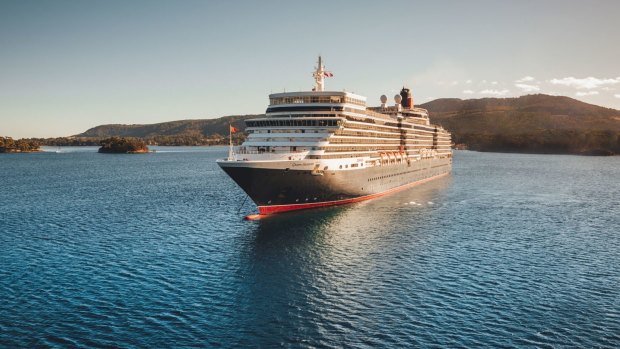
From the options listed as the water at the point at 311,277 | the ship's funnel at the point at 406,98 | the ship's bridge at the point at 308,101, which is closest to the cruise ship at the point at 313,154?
the ship's bridge at the point at 308,101

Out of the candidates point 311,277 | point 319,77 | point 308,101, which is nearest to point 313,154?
point 308,101

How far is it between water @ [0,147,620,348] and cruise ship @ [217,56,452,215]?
120 inches

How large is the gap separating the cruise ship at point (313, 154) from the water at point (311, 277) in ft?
9.99

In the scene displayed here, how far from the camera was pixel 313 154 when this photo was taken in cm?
5909

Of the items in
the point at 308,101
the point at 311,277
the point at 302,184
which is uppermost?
the point at 308,101

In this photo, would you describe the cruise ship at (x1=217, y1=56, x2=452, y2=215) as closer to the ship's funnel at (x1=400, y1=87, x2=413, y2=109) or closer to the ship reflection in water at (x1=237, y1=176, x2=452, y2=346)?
the ship reflection in water at (x1=237, y1=176, x2=452, y2=346)

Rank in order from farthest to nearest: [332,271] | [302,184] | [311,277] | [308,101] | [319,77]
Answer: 1. [319,77]
2. [308,101]
3. [302,184]
4. [332,271]
5. [311,277]

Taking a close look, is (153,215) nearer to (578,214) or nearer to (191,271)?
(191,271)

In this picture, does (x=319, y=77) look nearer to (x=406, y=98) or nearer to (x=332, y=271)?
(x=332, y=271)

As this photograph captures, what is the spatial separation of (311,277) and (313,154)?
25.4 m

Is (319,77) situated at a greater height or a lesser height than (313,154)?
greater

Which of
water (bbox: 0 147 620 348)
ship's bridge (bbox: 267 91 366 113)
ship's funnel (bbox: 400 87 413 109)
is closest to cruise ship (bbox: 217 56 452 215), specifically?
ship's bridge (bbox: 267 91 366 113)

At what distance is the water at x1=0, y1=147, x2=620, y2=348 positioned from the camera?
87.0 feet

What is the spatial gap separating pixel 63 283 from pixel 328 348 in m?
22.8
